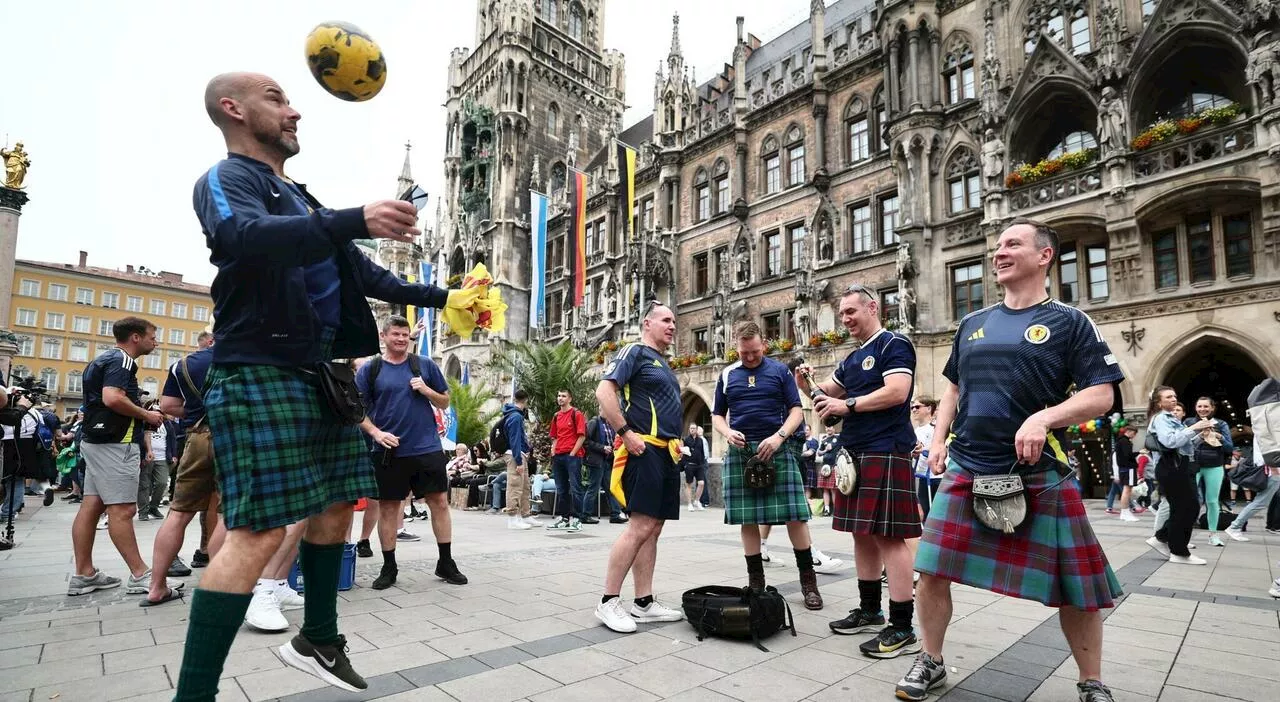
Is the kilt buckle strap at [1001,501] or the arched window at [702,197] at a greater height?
the arched window at [702,197]

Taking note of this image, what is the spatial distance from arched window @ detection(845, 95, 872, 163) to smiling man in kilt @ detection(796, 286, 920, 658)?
23.5 metres

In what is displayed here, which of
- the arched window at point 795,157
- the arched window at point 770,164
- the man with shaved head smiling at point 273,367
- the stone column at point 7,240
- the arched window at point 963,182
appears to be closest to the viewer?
the man with shaved head smiling at point 273,367

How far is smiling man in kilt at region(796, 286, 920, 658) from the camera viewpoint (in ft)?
13.9

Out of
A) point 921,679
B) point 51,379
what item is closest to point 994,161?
point 921,679

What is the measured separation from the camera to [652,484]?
451 cm

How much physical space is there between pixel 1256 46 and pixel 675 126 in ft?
73.0

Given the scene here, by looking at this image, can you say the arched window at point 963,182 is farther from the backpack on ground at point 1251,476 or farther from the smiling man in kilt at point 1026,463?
the smiling man in kilt at point 1026,463

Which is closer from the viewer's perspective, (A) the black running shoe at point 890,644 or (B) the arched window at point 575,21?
(A) the black running shoe at point 890,644

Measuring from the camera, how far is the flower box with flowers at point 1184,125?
16578 mm

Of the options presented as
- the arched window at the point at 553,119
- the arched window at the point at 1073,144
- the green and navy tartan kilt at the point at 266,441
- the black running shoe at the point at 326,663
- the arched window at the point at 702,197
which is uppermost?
the arched window at the point at 553,119

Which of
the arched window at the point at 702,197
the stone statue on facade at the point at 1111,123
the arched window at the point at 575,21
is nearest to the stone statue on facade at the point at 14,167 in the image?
the arched window at the point at 702,197

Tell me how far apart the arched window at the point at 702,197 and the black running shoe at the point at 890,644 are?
29.1m

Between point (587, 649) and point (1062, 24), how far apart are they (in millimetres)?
24405

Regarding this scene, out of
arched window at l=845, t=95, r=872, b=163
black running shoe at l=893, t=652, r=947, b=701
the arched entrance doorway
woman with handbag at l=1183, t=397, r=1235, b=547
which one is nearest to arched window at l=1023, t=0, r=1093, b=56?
arched window at l=845, t=95, r=872, b=163
